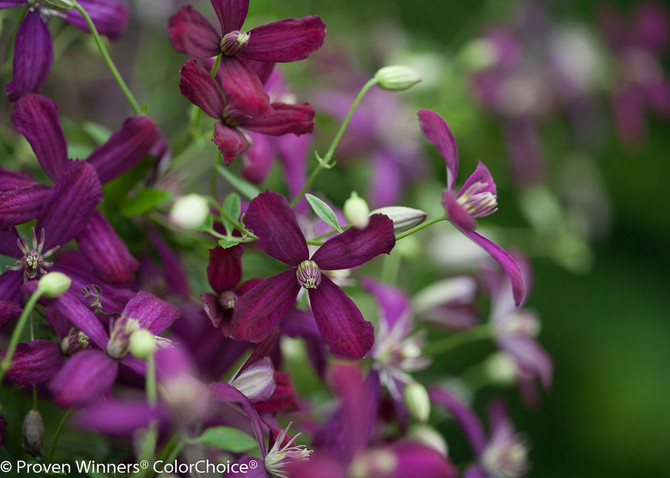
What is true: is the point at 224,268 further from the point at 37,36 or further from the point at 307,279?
the point at 37,36

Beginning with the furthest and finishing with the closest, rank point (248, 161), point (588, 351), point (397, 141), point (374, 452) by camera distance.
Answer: point (588, 351) < point (397, 141) < point (248, 161) < point (374, 452)

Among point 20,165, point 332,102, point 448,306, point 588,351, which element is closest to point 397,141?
point 332,102

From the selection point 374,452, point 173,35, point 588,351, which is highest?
point 173,35

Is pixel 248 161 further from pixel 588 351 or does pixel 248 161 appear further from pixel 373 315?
pixel 588 351

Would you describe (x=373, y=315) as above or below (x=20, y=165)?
below

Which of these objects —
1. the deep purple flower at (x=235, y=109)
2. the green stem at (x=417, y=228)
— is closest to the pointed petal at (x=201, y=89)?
the deep purple flower at (x=235, y=109)

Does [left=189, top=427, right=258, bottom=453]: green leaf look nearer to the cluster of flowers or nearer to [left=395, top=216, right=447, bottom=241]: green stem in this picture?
the cluster of flowers

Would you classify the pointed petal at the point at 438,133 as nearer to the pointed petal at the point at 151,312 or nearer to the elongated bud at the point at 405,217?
the elongated bud at the point at 405,217
